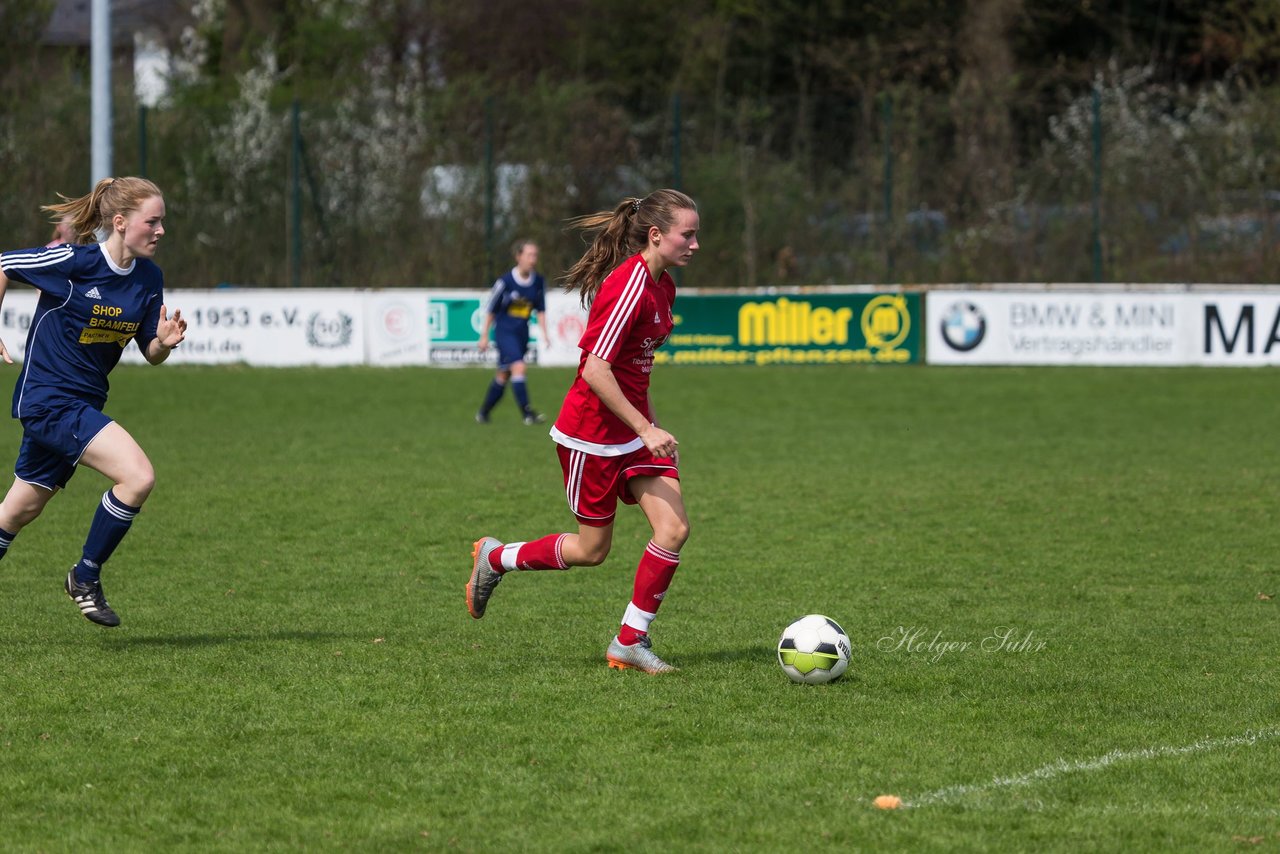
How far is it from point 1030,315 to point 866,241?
4367mm

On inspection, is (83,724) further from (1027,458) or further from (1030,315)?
(1030,315)

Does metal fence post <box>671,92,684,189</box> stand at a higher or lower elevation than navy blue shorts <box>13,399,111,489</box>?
higher

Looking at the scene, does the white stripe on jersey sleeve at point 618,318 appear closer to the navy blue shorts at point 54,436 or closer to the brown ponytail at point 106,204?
the brown ponytail at point 106,204

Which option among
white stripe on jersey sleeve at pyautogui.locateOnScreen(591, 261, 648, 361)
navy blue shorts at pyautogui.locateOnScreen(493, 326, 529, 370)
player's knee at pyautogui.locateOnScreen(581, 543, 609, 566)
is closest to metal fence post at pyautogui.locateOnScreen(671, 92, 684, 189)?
navy blue shorts at pyautogui.locateOnScreen(493, 326, 529, 370)

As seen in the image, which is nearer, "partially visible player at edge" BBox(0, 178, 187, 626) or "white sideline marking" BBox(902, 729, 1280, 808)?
"white sideline marking" BBox(902, 729, 1280, 808)

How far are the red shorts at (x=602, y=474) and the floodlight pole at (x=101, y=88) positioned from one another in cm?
1526

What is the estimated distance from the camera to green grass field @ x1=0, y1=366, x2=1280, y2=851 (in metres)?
4.28

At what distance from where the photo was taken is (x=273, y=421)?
50.8ft

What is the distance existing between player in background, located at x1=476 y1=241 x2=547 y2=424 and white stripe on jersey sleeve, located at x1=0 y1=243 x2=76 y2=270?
9528 mm

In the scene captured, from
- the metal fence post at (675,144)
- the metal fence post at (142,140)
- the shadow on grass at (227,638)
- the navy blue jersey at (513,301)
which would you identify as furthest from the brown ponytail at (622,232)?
the metal fence post at (142,140)

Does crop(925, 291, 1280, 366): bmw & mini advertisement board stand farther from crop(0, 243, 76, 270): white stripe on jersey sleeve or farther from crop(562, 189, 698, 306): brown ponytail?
crop(0, 243, 76, 270): white stripe on jersey sleeve

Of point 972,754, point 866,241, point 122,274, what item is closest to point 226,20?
point 866,241

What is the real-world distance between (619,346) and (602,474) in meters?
0.49

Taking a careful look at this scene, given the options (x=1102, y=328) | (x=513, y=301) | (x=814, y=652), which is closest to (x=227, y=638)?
(x=814, y=652)
